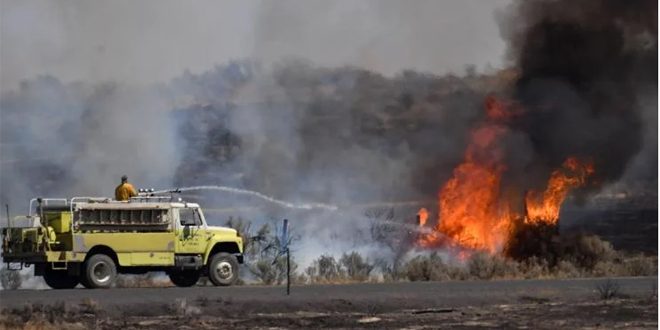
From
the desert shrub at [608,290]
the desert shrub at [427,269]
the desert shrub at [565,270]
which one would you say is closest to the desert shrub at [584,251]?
the desert shrub at [565,270]

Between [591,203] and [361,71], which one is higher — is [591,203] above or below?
below

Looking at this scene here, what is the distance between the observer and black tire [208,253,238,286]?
38812mm

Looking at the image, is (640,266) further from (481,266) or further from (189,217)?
(189,217)

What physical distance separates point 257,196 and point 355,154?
318cm

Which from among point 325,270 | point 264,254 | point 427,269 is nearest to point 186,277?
point 264,254

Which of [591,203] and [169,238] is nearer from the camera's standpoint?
[169,238]

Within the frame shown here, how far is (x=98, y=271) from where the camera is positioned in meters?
37.8

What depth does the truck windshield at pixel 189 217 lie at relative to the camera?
3847cm

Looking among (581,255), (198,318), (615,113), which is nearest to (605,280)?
(581,255)

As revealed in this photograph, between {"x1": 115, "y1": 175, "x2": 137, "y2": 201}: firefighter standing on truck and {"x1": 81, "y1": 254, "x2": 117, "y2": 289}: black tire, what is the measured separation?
4.89 ft

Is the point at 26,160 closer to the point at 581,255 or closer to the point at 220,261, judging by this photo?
the point at 220,261

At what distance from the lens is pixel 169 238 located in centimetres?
3803

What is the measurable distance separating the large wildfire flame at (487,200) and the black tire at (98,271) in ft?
31.3

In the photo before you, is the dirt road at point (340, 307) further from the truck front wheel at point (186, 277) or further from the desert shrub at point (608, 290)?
the truck front wheel at point (186, 277)
